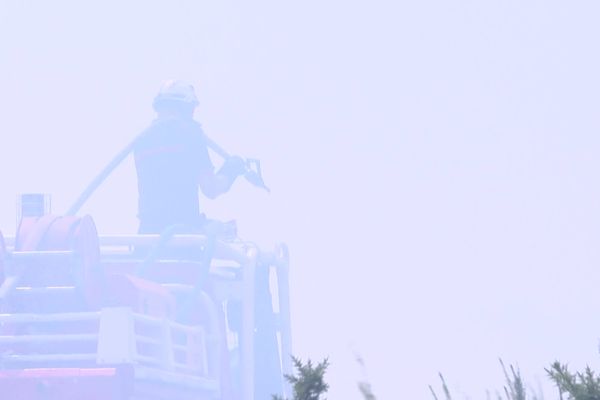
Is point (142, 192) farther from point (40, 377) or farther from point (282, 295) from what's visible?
point (40, 377)

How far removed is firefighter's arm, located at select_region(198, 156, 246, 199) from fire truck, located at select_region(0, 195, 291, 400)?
135 cm

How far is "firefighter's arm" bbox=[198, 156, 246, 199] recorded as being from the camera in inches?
973

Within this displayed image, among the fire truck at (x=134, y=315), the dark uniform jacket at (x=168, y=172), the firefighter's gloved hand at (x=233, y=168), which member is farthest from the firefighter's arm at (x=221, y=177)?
the fire truck at (x=134, y=315)

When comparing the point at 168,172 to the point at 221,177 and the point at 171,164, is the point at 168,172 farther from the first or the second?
the point at 221,177

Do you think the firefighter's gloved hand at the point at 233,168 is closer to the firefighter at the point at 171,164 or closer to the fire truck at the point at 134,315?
the firefighter at the point at 171,164

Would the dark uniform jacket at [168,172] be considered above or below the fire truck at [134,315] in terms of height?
above

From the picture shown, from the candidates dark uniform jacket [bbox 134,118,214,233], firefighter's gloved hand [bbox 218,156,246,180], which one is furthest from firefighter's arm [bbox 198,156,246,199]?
dark uniform jacket [bbox 134,118,214,233]

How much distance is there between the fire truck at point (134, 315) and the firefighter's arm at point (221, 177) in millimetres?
1354

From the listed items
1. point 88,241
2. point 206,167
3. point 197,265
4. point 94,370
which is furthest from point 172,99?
point 94,370

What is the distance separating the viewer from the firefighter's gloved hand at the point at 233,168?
2509 centimetres

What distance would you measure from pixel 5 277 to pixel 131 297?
169 cm

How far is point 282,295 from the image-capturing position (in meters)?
24.6

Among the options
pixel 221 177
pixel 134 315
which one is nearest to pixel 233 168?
pixel 221 177

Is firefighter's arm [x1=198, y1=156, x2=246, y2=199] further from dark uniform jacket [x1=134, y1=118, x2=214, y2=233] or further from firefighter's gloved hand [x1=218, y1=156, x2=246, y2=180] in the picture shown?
dark uniform jacket [x1=134, y1=118, x2=214, y2=233]
